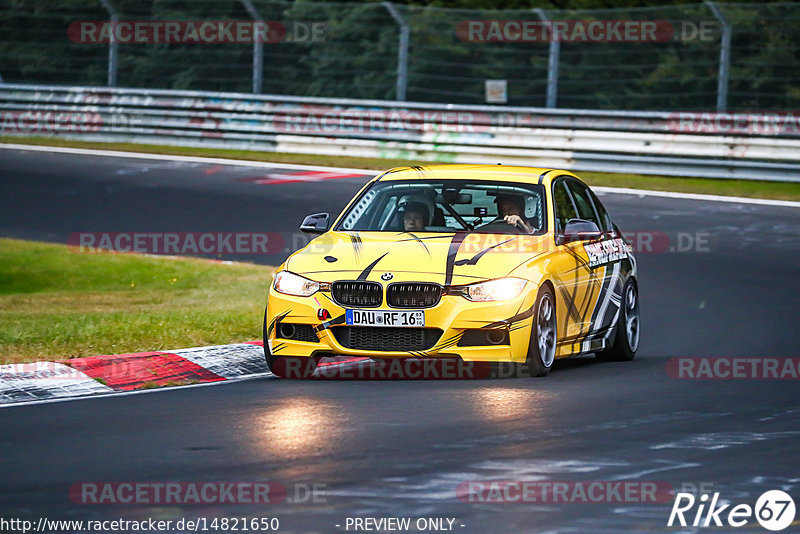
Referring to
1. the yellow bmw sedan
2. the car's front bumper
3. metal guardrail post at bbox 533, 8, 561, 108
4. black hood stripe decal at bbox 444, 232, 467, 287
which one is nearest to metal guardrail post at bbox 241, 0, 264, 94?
metal guardrail post at bbox 533, 8, 561, 108

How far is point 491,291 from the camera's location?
10.1 meters

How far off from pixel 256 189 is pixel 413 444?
1592 cm

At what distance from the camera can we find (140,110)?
96.3ft

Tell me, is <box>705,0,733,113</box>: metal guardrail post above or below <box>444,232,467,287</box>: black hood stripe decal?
above

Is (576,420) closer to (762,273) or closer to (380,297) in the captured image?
(380,297)

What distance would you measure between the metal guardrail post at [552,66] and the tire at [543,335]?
49.2 feet

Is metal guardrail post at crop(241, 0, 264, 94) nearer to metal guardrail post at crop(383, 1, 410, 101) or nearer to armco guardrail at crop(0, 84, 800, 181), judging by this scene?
armco guardrail at crop(0, 84, 800, 181)

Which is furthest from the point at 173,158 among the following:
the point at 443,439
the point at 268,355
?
the point at 443,439

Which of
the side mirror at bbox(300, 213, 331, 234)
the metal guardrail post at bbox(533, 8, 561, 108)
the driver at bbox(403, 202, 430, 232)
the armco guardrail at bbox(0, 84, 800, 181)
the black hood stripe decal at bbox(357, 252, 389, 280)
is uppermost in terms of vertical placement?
the metal guardrail post at bbox(533, 8, 561, 108)

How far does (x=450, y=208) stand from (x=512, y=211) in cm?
46

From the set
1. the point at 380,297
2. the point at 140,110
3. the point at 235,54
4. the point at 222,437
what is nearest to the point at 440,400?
the point at 380,297

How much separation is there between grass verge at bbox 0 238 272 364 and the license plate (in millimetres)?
2082

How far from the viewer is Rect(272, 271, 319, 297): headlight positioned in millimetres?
10289

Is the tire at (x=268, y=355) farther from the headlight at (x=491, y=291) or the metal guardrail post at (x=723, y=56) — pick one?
the metal guardrail post at (x=723, y=56)
